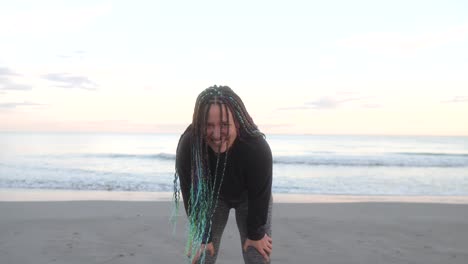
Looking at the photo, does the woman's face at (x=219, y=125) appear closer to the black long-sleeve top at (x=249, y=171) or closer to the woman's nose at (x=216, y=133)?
the woman's nose at (x=216, y=133)

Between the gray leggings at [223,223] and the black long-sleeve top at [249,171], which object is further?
the gray leggings at [223,223]

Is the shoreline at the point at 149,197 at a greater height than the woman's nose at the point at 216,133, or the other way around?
the woman's nose at the point at 216,133

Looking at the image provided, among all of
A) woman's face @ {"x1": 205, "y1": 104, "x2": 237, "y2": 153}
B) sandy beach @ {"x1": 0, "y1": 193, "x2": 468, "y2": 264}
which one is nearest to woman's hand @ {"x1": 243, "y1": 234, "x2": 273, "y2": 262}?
woman's face @ {"x1": 205, "y1": 104, "x2": 237, "y2": 153}

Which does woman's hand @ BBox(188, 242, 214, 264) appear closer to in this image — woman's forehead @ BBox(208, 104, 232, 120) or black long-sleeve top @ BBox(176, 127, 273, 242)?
black long-sleeve top @ BBox(176, 127, 273, 242)

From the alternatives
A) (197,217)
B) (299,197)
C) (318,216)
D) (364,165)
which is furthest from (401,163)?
(197,217)

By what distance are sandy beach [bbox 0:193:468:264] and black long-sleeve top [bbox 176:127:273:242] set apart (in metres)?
2.19

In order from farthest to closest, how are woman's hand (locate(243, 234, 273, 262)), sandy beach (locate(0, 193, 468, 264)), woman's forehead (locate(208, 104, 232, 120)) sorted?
sandy beach (locate(0, 193, 468, 264)) → woman's hand (locate(243, 234, 273, 262)) → woman's forehead (locate(208, 104, 232, 120))

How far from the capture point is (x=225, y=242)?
17.0 ft

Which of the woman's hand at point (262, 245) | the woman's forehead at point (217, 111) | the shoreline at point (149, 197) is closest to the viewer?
the woman's forehead at point (217, 111)

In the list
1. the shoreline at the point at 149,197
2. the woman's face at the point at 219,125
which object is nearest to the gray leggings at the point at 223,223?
the woman's face at the point at 219,125

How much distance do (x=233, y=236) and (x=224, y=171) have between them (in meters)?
3.05

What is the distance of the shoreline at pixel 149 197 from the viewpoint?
9.27 m

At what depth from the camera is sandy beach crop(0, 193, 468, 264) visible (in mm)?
4695

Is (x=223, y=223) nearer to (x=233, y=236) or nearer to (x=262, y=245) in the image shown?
(x=262, y=245)
